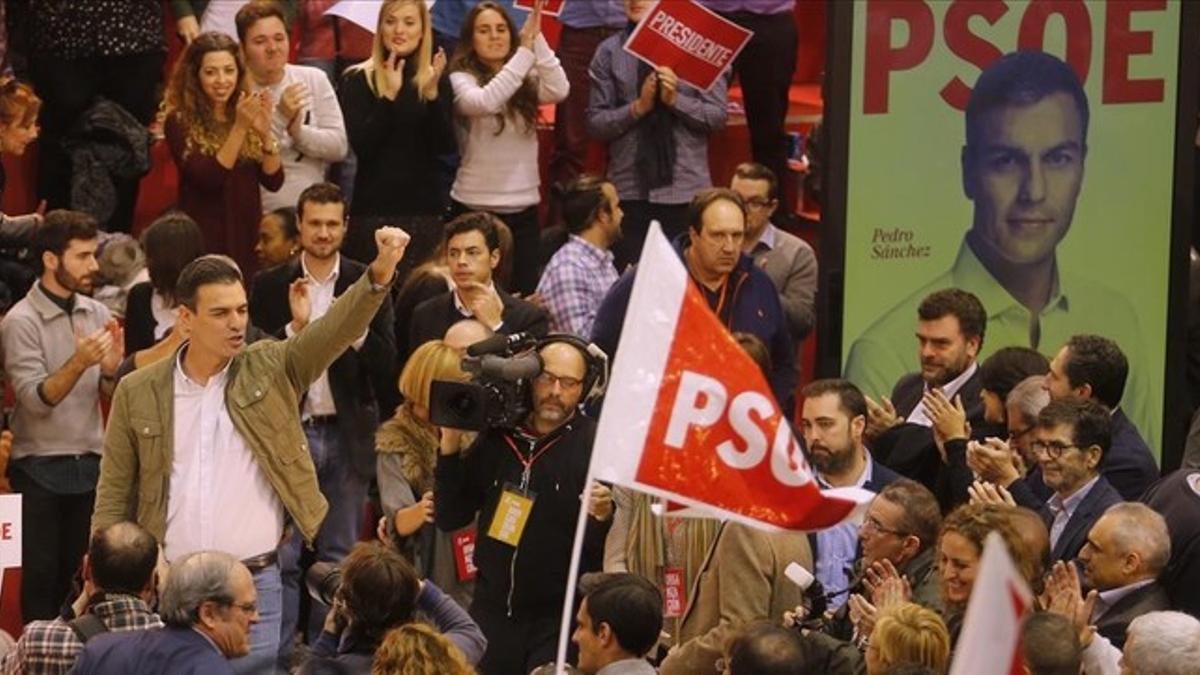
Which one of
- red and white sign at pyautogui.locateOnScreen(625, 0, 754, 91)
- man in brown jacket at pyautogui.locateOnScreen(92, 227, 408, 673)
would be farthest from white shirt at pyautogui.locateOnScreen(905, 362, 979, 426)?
red and white sign at pyautogui.locateOnScreen(625, 0, 754, 91)

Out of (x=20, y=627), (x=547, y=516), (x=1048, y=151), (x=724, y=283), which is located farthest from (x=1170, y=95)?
(x=20, y=627)

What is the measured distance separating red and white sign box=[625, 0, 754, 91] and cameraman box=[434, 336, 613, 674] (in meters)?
3.42

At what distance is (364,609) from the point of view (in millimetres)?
8078

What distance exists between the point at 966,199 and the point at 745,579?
3.04 m

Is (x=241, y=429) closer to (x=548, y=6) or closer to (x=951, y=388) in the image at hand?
(x=951, y=388)

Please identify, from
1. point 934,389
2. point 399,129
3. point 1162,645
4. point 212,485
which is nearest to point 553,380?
point 212,485

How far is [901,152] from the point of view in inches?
444

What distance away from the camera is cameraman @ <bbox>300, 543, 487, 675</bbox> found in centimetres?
807


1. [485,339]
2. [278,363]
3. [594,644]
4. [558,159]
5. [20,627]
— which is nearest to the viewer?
[594,644]

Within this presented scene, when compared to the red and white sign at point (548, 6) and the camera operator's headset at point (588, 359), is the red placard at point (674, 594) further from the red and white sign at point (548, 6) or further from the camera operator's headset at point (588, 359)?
the red and white sign at point (548, 6)

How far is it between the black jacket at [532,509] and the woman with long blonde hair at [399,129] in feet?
10.1

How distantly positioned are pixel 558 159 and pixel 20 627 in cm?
427

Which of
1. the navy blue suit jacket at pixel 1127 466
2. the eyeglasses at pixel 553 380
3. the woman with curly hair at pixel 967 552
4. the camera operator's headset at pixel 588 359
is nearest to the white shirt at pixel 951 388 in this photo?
the navy blue suit jacket at pixel 1127 466

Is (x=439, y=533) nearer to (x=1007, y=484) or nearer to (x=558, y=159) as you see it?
(x=1007, y=484)
